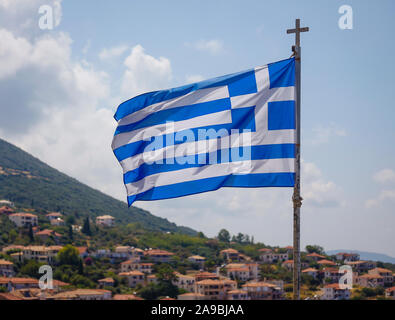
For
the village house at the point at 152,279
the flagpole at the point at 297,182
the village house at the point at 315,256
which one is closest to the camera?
the flagpole at the point at 297,182

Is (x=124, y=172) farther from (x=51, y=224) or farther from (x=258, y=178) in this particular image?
(x=51, y=224)

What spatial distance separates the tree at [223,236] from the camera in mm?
166750

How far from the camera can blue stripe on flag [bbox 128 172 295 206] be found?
834 cm

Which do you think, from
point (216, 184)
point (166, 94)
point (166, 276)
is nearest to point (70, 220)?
point (166, 276)

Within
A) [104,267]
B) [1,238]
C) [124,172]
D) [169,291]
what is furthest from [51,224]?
[124,172]

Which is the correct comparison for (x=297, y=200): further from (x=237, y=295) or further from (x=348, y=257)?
(x=348, y=257)

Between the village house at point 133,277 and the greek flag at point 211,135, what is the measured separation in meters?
86.0

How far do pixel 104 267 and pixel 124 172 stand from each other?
321ft

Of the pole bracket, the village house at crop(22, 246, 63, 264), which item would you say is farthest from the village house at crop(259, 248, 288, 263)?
the pole bracket

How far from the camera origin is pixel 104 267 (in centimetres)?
10431

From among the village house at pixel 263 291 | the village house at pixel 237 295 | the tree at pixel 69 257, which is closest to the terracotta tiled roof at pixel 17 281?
the tree at pixel 69 257

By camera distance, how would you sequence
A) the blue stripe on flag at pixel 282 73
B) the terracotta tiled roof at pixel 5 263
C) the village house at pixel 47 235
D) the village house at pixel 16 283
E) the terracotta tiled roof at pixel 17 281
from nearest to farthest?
1. the blue stripe on flag at pixel 282 73
2. the village house at pixel 16 283
3. the terracotta tiled roof at pixel 17 281
4. the terracotta tiled roof at pixel 5 263
5. the village house at pixel 47 235

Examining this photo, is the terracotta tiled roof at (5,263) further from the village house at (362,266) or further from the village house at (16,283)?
the village house at (362,266)

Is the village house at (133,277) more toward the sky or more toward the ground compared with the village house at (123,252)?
more toward the ground
